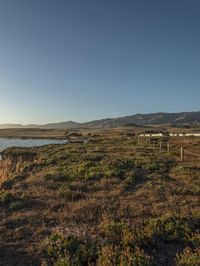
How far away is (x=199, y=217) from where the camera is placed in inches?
380

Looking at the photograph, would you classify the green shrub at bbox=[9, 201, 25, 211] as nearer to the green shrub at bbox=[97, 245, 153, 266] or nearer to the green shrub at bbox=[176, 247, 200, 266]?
the green shrub at bbox=[97, 245, 153, 266]

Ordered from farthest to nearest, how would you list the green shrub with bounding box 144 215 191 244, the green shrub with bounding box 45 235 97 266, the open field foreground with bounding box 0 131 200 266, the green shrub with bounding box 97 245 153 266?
the green shrub with bounding box 144 215 191 244 < the open field foreground with bounding box 0 131 200 266 < the green shrub with bounding box 45 235 97 266 < the green shrub with bounding box 97 245 153 266

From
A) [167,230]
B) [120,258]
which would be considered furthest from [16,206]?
[120,258]

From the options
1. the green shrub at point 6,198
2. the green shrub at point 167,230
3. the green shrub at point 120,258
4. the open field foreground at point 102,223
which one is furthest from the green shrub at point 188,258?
the green shrub at point 6,198

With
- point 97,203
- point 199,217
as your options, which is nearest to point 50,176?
point 97,203

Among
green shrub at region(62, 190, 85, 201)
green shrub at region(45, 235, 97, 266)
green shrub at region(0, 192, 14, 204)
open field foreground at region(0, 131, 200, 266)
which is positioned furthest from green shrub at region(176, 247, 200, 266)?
green shrub at region(0, 192, 14, 204)

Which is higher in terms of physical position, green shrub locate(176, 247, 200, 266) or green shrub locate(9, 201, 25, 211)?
green shrub locate(176, 247, 200, 266)

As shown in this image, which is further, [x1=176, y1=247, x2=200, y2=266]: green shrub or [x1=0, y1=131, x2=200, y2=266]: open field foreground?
[x1=0, y1=131, x2=200, y2=266]: open field foreground

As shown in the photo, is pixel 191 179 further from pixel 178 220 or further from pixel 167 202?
pixel 178 220

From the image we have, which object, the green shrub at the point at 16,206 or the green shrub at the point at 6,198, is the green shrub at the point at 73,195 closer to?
the green shrub at the point at 16,206

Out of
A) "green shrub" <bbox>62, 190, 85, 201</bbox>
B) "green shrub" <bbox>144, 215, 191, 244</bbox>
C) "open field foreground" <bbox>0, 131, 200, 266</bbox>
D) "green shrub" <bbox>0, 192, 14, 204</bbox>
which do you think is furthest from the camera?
"green shrub" <bbox>62, 190, 85, 201</bbox>

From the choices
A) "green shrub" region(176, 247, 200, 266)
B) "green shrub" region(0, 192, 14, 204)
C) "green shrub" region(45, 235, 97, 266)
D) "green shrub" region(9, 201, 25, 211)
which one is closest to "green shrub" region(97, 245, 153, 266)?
"green shrub" region(45, 235, 97, 266)

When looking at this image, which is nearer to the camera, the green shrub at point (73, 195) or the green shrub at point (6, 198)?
the green shrub at point (6, 198)

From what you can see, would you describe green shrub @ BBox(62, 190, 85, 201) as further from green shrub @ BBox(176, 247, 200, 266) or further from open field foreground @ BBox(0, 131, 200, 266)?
green shrub @ BBox(176, 247, 200, 266)
